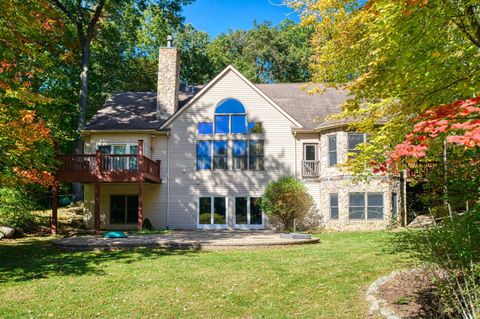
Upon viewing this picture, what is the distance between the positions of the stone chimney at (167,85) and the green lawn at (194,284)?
1250 cm

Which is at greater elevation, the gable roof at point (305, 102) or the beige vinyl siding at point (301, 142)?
the gable roof at point (305, 102)

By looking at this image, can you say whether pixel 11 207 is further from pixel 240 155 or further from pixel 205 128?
pixel 240 155

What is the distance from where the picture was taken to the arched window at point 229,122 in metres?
22.8

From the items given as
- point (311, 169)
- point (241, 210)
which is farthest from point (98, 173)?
point (311, 169)

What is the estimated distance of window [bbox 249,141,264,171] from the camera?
22683 mm

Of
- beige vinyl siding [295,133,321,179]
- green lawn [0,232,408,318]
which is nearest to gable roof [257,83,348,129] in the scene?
beige vinyl siding [295,133,321,179]

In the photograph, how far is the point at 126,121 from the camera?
2328cm

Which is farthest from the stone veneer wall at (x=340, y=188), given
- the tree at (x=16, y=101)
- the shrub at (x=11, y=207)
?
the shrub at (x=11, y=207)

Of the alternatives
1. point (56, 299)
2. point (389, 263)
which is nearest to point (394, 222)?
point (389, 263)

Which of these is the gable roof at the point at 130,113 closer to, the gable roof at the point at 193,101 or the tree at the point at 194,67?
the gable roof at the point at 193,101

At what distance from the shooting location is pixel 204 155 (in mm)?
22859

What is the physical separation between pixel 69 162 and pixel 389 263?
619 inches

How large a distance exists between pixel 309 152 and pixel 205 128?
5.78m

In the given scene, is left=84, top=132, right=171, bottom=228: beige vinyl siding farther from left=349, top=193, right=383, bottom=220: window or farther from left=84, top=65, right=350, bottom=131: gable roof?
left=349, top=193, right=383, bottom=220: window
